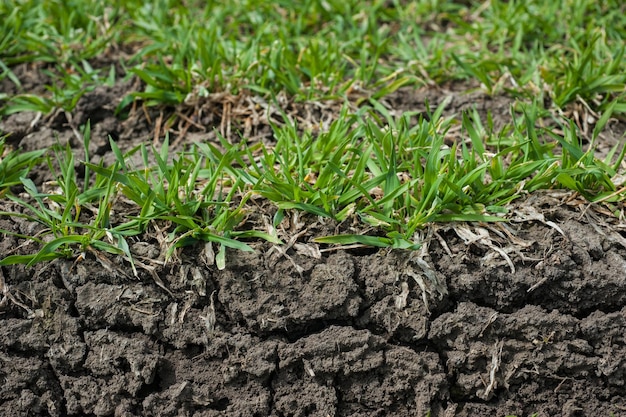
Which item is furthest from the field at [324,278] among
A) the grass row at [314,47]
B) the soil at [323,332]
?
the grass row at [314,47]

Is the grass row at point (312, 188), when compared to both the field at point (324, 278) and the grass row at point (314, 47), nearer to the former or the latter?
the field at point (324, 278)

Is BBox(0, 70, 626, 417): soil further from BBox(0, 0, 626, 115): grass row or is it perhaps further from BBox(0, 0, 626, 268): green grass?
BBox(0, 0, 626, 115): grass row

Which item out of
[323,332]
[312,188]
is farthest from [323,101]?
[323,332]

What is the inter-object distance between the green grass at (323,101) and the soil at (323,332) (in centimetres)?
10

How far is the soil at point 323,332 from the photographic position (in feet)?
7.61

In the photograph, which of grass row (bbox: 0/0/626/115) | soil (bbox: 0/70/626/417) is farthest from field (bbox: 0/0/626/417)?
grass row (bbox: 0/0/626/115)

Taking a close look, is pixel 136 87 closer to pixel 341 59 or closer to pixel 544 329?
pixel 341 59

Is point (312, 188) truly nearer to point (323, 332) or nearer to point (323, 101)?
point (323, 332)

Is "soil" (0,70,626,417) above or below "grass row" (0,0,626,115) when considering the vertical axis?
below

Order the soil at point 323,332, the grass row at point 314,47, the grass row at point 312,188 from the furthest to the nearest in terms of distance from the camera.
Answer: the grass row at point 314,47, the grass row at point 312,188, the soil at point 323,332

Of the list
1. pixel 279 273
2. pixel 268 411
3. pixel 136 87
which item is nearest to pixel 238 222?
pixel 279 273

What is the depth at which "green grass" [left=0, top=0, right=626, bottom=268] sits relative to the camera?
8.15 ft

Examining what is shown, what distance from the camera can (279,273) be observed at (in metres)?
2.40

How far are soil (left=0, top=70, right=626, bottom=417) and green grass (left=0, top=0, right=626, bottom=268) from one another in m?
0.10
